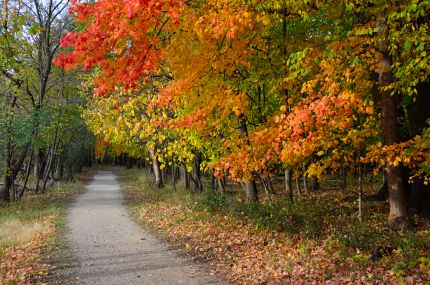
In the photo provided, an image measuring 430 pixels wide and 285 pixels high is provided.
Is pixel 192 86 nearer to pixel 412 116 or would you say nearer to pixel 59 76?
pixel 412 116

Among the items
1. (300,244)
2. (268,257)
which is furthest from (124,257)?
(300,244)

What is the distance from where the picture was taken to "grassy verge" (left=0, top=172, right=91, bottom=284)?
8508 millimetres

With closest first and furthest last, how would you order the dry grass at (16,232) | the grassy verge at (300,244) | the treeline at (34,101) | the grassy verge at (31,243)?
the grassy verge at (300,244)
the grassy verge at (31,243)
the dry grass at (16,232)
the treeline at (34,101)

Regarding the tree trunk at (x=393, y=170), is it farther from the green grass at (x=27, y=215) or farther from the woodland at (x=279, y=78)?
the green grass at (x=27, y=215)

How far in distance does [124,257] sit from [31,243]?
3.69 m

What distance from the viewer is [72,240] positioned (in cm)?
1206

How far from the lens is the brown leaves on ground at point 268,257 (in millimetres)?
7473

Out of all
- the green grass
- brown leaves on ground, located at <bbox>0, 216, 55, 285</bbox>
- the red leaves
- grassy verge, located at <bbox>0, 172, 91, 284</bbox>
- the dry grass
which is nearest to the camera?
the red leaves

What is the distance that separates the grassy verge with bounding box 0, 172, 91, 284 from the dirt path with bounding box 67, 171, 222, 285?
1.80 feet

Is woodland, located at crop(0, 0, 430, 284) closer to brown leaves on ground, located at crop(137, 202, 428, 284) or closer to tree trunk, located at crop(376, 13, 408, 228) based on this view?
tree trunk, located at crop(376, 13, 408, 228)

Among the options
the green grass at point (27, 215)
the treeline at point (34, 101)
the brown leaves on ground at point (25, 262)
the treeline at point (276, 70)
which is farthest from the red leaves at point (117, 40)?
the treeline at point (34, 101)

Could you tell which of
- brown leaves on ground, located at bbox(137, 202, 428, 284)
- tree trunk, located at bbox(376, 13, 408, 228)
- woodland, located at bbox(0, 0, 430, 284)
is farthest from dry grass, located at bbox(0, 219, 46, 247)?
tree trunk, located at bbox(376, 13, 408, 228)

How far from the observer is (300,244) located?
32.1 feet

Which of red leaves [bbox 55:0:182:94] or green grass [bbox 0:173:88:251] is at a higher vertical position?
red leaves [bbox 55:0:182:94]
